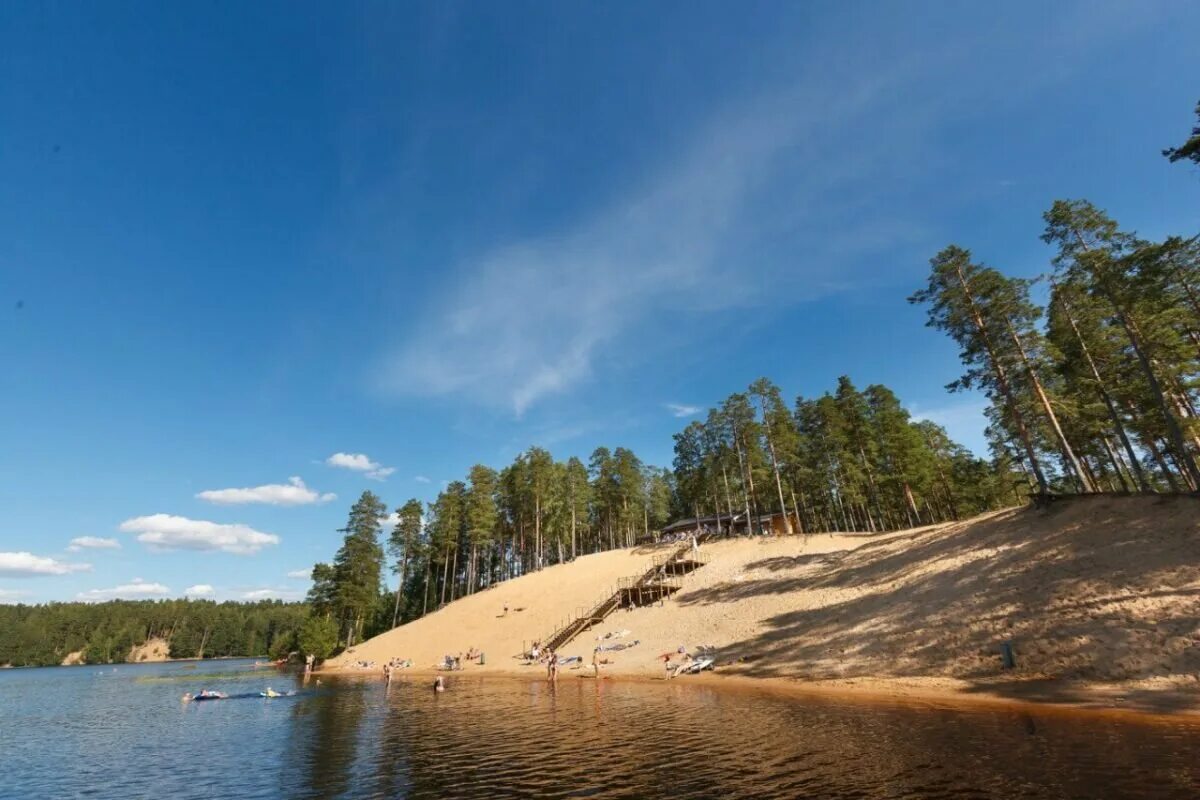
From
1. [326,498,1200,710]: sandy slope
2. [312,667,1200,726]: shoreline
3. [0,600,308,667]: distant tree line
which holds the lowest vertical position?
[312,667,1200,726]: shoreline

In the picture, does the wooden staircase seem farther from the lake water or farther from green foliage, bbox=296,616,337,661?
green foliage, bbox=296,616,337,661

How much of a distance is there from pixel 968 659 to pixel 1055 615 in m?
3.98

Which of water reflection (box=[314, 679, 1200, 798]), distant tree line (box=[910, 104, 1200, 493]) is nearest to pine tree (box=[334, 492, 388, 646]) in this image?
water reflection (box=[314, 679, 1200, 798])

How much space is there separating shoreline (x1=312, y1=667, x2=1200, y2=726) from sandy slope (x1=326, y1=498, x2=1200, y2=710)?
124mm

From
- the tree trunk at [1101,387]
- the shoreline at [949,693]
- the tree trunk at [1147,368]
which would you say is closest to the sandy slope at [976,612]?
the shoreline at [949,693]

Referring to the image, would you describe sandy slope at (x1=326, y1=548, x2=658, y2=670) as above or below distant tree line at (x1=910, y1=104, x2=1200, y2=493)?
below

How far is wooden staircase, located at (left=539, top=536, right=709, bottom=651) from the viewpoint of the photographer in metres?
46.9

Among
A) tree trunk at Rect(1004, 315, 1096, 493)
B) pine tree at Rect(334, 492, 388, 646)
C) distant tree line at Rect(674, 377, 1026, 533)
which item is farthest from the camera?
pine tree at Rect(334, 492, 388, 646)

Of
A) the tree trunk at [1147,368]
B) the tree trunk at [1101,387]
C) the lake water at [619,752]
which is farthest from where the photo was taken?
the tree trunk at [1101,387]

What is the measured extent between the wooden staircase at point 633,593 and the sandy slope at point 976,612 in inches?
75.6

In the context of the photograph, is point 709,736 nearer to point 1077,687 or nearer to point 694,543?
point 1077,687

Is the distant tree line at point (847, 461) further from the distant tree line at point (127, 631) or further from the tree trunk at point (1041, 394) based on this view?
the distant tree line at point (127, 631)

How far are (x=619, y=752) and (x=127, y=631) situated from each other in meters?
187

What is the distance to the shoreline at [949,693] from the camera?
55.7 feet
